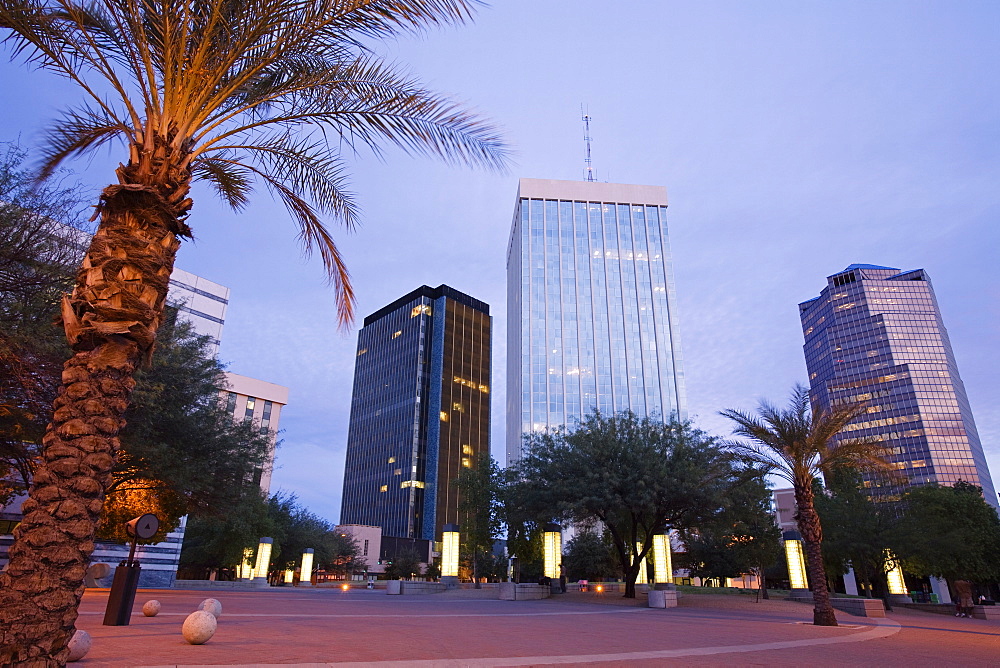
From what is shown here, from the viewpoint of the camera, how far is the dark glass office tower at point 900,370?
120 metres

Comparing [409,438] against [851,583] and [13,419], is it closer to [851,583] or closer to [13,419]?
[851,583]

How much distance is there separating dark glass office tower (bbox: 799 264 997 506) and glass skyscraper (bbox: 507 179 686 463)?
44095mm

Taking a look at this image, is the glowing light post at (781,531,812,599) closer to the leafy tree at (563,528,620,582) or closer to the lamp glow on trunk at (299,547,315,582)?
the leafy tree at (563,528,620,582)

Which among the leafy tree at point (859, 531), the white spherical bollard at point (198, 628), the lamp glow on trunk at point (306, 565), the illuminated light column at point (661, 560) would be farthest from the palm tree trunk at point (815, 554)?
the lamp glow on trunk at point (306, 565)

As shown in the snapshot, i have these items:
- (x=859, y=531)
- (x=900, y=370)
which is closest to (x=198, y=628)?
(x=859, y=531)

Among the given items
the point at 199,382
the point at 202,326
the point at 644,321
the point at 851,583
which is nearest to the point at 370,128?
the point at 199,382

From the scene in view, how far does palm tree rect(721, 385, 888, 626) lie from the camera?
1956cm

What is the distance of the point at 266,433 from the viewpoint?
2606cm

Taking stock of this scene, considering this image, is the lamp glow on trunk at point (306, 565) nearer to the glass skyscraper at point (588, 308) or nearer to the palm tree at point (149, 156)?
the palm tree at point (149, 156)

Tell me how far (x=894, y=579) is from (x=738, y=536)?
34.5 feet

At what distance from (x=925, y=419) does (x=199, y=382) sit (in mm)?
144000

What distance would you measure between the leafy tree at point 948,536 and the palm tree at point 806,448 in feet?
73.5

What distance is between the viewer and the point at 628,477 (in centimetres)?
2720

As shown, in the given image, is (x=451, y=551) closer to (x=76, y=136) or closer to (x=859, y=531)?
(x=859, y=531)
